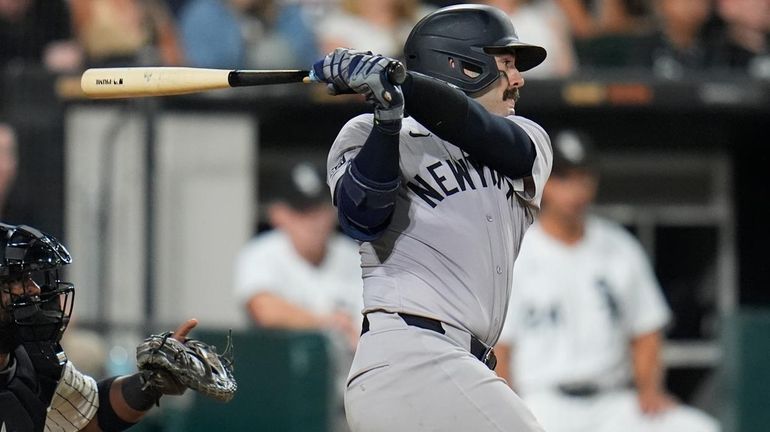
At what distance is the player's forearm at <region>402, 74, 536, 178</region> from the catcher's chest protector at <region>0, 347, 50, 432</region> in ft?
3.72

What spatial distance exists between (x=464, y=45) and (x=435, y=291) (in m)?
0.61

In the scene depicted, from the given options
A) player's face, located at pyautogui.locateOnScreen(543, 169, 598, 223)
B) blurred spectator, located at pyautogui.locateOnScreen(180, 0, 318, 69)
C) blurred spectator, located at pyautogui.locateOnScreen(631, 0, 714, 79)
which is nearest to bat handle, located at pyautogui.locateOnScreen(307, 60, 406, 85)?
player's face, located at pyautogui.locateOnScreen(543, 169, 598, 223)

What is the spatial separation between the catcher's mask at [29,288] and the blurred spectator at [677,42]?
4.51 m

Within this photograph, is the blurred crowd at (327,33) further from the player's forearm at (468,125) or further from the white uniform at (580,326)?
the player's forearm at (468,125)

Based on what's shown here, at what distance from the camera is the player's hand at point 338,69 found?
3.23 meters

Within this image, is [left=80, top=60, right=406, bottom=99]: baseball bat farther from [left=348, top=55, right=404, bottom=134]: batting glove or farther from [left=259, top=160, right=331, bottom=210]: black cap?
[left=259, top=160, right=331, bottom=210]: black cap

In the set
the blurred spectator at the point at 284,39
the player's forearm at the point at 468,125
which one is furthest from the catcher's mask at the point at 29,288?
the blurred spectator at the point at 284,39

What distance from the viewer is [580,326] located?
255 inches

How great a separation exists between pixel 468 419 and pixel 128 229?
3.84 meters

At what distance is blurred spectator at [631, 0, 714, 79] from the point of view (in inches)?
303

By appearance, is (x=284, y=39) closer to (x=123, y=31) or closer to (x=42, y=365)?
(x=123, y=31)

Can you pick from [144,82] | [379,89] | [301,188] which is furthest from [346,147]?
[301,188]

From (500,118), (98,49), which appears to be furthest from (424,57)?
(98,49)

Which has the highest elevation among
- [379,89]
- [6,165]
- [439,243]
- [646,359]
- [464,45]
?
[464,45]
